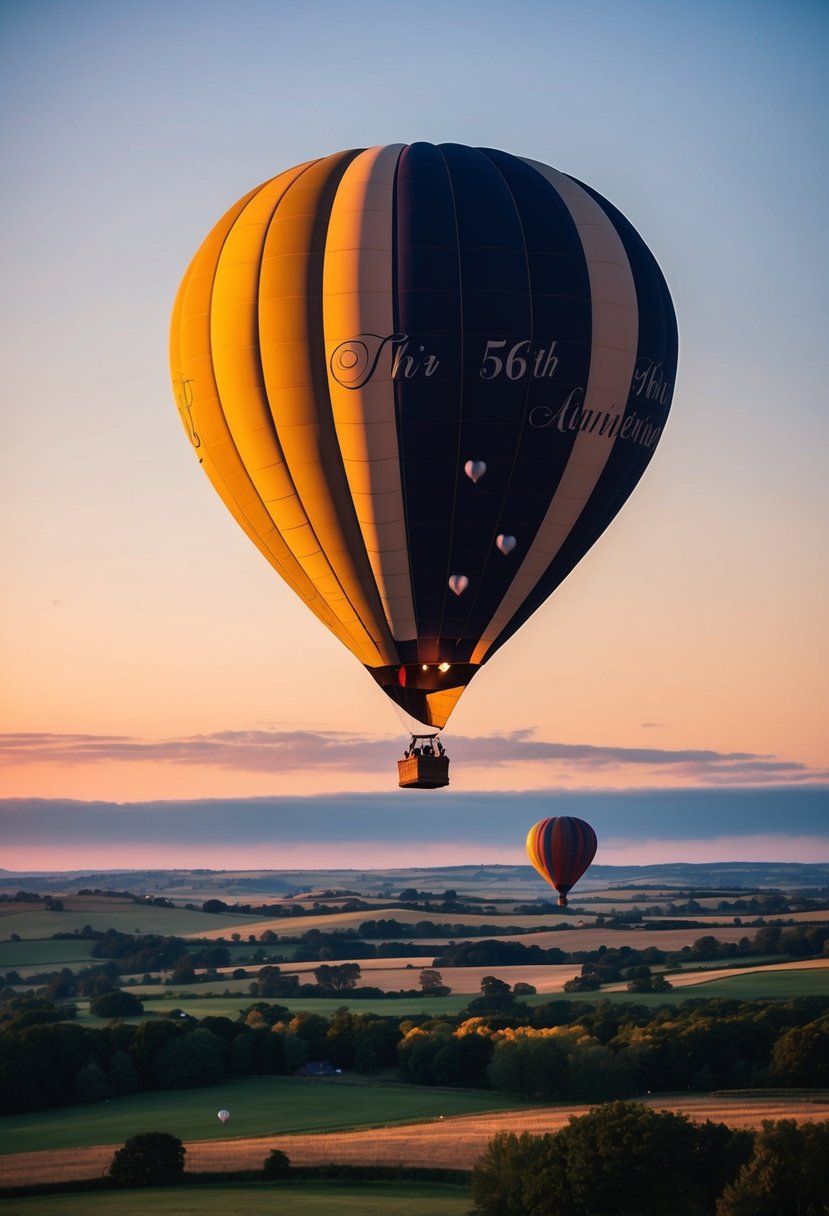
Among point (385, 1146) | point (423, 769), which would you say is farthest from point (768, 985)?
point (423, 769)

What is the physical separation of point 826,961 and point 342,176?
77887mm

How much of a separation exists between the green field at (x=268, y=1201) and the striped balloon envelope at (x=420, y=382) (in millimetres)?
14661

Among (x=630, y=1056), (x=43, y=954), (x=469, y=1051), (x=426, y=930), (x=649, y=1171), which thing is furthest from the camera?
(x=426, y=930)

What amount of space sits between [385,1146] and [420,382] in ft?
86.6

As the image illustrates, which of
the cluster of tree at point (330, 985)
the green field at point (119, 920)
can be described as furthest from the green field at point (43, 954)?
the cluster of tree at point (330, 985)

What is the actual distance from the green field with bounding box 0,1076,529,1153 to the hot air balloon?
9908 mm

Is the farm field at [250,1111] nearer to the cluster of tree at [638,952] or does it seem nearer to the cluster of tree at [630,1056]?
the cluster of tree at [630,1056]

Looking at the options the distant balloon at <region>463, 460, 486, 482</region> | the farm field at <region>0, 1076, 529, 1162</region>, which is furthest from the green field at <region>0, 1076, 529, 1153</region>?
the distant balloon at <region>463, 460, 486, 482</region>

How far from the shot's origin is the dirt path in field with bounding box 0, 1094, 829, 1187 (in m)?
49.8

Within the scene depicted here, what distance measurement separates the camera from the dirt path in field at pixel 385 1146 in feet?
163

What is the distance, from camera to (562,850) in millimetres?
72562

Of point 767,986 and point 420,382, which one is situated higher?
point 420,382

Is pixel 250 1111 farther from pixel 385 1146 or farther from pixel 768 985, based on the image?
pixel 768 985

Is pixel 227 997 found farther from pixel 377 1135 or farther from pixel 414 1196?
pixel 414 1196
